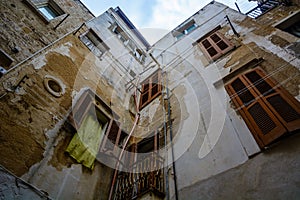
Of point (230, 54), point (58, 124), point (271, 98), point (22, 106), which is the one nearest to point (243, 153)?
point (271, 98)


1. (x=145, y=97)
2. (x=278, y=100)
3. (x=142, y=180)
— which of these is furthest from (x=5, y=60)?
(x=278, y=100)

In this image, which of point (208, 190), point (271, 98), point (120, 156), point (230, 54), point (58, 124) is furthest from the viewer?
point (230, 54)

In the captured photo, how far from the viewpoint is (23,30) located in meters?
6.46

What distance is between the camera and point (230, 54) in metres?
7.21

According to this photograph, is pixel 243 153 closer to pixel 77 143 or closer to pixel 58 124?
pixel 77 143

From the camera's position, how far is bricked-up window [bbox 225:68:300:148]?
4.02 meters

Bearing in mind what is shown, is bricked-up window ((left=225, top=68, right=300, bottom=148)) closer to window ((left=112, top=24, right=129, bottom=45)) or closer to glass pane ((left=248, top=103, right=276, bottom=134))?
glass pane ((left=248, top=103, right=276, bottom=134))

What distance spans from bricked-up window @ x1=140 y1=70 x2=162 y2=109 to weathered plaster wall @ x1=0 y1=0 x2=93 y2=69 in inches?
170

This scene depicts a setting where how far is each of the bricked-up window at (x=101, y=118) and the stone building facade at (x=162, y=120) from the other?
4cm

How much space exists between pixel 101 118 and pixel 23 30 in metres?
3.80

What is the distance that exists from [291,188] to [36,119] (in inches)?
221

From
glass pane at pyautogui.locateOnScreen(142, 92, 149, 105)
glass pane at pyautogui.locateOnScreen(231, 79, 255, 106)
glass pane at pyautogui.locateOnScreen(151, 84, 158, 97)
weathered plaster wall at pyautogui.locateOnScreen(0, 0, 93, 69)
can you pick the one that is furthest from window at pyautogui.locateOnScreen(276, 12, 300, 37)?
weathered plaster wall at pyautogui.locateOnScreen(0, 0, 93, 69)

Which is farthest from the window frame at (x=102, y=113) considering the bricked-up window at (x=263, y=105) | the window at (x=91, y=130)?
the bricked-up window at (x=263, y=105)

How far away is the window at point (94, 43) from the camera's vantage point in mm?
9109
